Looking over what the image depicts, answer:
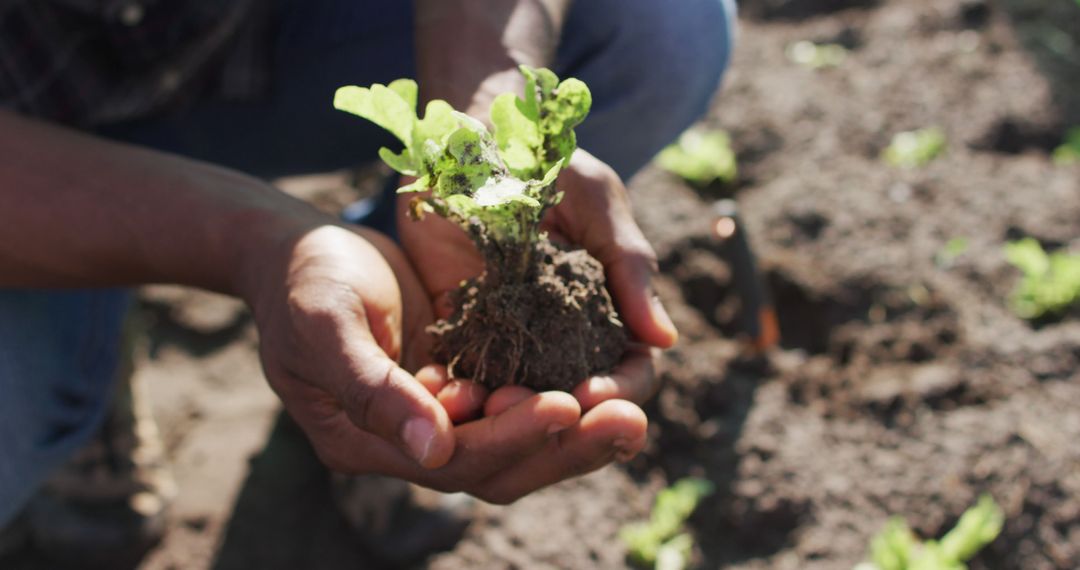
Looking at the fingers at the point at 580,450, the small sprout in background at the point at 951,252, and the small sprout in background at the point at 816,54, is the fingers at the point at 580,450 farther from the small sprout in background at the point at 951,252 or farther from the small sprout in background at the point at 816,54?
the small sprout in background at the point at 816,54

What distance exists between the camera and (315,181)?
3855 mm

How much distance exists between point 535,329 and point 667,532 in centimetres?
95

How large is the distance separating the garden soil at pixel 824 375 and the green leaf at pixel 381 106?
1.37 meters

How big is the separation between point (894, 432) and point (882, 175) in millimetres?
1190

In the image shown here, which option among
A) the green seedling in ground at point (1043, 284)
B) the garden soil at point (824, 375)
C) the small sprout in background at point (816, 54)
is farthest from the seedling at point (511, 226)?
the small sprout in background at point (816, 54)

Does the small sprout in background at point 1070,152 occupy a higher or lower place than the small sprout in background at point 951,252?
higher

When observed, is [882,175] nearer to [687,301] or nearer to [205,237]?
[687,301]

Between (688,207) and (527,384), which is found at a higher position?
(527,384)

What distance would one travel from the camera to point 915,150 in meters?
3.44

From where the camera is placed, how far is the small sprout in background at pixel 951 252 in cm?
298

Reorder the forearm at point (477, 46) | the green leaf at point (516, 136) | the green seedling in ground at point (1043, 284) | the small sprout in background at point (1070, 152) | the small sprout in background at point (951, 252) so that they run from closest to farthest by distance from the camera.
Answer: the green leaf at point (516, 136), the forearm at point (477, 46), the green seedling in ground at point (1043, 284), the small sprout in background at point (951, 252), the small sprout in background at point (1070, 152)

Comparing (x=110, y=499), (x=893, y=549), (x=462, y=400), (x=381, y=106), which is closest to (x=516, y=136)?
(x=381, y=106)

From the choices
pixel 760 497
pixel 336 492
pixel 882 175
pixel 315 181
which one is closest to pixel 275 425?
pixel 336 492

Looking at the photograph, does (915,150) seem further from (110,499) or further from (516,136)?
(110,499)
